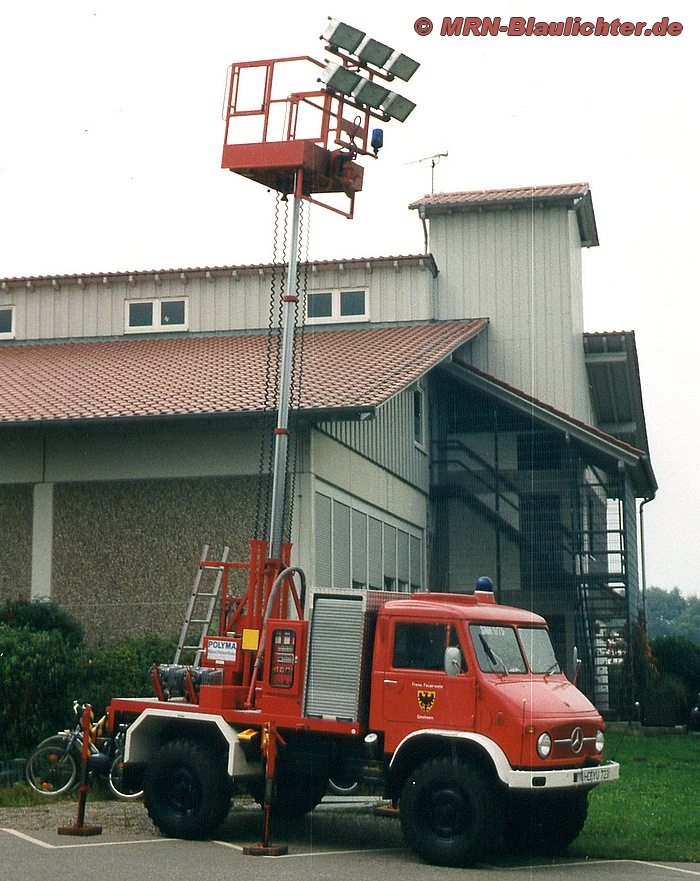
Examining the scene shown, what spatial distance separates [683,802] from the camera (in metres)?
16.8

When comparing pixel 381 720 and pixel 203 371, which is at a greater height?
pixel 203 371

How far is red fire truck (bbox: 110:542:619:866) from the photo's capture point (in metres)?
12.4

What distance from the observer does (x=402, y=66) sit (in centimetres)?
1577

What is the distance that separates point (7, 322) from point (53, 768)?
1899cm

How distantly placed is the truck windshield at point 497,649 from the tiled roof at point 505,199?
20.8m

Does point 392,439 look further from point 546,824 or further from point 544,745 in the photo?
point 544,745

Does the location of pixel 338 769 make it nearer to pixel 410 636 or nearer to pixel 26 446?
pixel 410 636

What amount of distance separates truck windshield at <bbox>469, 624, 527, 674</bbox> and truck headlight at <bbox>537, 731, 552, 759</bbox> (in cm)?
78

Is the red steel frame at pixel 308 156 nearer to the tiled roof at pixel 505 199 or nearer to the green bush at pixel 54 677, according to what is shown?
the green bush at pixel 54 677

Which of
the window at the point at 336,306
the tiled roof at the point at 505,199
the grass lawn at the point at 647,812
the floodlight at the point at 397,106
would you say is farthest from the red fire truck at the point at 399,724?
the tiled roof at the point at 505,199

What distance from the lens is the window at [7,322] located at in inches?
1320

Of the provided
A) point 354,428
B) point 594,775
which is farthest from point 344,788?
point 354,428

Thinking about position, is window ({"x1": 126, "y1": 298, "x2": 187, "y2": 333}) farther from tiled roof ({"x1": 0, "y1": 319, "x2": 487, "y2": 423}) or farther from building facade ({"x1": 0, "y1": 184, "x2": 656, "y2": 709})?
tiled roof ({"x1": 0, "y1": 319, "x2": 487, "y2": 423})

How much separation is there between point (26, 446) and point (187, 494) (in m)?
2.74
